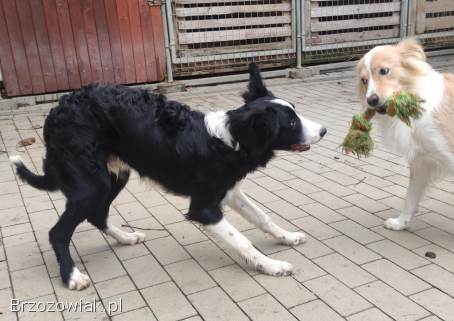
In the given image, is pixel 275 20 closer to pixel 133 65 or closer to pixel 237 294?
pixel 133 65

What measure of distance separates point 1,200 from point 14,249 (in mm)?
1134

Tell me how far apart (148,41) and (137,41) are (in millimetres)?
203

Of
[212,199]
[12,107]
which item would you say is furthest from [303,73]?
[212,199]

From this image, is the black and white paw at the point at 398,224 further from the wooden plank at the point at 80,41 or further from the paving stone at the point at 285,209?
the wooden plank at the point at 80,41

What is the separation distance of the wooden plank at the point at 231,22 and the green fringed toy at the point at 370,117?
593cm

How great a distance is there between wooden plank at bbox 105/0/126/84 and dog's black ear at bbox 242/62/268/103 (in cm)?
566

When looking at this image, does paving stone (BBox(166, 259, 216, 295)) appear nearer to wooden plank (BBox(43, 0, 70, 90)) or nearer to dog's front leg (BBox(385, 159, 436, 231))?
dog's front leg (BBox(385, 159, 436, 231))

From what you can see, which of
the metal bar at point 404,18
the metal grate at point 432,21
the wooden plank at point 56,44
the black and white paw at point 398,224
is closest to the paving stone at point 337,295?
the black and white paw at point 398,224

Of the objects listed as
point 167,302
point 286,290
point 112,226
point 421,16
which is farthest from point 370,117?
point 421,16

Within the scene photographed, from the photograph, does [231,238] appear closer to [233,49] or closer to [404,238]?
[404,238]

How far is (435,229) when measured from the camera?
3.60 m

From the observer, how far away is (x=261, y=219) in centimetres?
345

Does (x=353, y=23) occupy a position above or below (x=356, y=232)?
above

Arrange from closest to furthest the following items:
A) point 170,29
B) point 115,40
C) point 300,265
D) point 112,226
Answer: point 300,265, point 112,226, point 115,40, point 170,29
